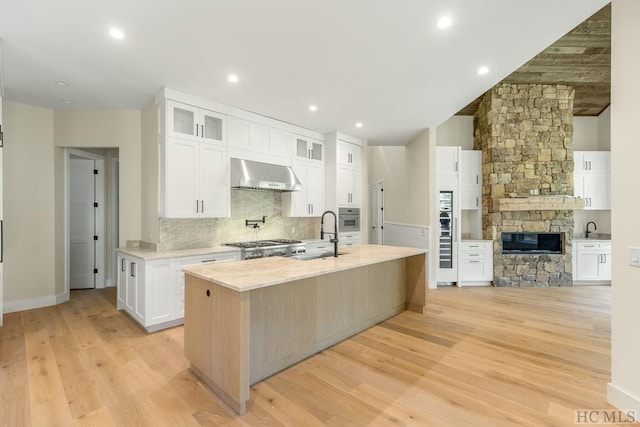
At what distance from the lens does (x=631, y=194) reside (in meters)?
1.95

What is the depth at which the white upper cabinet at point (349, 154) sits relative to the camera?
18.5 ft

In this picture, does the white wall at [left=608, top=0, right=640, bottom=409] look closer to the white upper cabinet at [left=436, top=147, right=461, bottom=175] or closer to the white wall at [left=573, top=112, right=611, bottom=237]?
the white upper cabinet at [left=436, top=147, right=461, bottom=175]

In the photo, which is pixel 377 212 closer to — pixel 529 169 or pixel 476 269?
pixel 476 269

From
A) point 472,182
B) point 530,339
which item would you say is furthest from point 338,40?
point 472,182

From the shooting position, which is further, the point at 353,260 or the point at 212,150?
the point at 212,150

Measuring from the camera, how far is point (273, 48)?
2744 millimetres

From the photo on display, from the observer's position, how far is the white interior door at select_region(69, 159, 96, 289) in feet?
16.8

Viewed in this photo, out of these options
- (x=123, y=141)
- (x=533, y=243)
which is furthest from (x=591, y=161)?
(x=123, y=141)

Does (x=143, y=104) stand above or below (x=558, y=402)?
above

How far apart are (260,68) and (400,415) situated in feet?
10.8

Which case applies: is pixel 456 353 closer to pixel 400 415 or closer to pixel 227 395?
pixel 400 415

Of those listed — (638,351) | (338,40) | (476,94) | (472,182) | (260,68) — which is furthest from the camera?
(472,182)

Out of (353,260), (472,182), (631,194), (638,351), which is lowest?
(638,351)

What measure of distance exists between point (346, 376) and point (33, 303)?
14.6 ft
